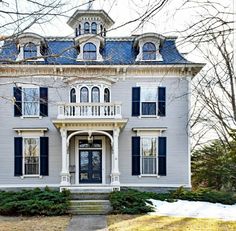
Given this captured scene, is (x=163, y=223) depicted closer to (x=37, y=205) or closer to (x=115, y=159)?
(x=37, y=205)

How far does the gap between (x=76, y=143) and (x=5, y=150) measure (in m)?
3.47

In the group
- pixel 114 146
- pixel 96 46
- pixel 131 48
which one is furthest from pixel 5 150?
pixel 131 48

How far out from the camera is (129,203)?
16062mm

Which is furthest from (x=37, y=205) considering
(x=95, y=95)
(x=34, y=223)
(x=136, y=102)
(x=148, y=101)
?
(x=148, y=101)

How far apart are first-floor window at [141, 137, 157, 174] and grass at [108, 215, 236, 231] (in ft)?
20.3

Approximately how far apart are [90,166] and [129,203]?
583 centimetres

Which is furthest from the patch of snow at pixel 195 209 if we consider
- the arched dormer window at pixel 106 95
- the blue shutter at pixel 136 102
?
the arched dormer window at pixel 106 95

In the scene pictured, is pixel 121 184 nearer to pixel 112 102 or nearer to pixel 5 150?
pixel 112 102

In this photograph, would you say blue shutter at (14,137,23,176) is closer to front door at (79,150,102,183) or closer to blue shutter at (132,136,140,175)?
front door at (79,150,102,183)

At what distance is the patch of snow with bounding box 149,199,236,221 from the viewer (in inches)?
623

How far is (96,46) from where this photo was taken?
2189cm

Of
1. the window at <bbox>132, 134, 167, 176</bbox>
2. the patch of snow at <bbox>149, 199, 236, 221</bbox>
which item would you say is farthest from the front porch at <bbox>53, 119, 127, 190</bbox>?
the patch of snow at <bbox>149, 199, 236, 221</bbox>

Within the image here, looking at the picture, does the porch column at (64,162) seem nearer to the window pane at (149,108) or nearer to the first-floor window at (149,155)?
the first-floor window at (149,155)

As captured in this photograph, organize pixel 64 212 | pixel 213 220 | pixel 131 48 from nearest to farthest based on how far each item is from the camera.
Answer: pixel 213 220 < pixel 64 212 < pixel 131 48
